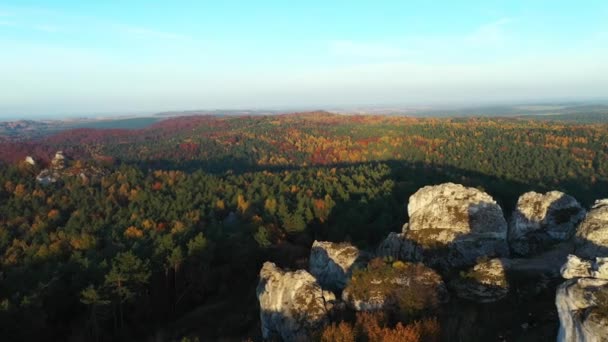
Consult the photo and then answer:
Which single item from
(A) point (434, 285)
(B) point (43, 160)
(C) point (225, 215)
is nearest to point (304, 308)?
(A) point (434, 285)

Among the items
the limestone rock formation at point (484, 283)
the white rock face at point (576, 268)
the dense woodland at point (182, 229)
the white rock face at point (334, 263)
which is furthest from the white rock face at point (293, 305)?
the white rock face at point (576, 268)

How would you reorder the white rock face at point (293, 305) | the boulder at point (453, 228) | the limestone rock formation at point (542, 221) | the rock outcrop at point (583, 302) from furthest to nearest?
the limestone rock formation at point (542, 221)
the boulder at point (453, 228)
the white rock face at point (293, 305)
the rock outcrop at point (583, 302)

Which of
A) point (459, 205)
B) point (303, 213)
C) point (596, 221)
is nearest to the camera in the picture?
point (596, 221)

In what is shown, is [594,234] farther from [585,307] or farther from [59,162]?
[59,162]

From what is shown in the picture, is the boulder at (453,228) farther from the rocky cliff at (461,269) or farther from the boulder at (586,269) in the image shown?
the boulder at (586,269)

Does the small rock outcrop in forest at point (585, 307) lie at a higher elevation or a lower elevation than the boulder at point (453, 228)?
higher

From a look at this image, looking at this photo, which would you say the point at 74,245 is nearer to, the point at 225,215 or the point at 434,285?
the point at 225,215

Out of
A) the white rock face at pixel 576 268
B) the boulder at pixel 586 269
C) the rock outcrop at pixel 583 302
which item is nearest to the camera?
the rock outcrop at pixel 583 302
